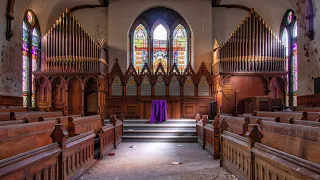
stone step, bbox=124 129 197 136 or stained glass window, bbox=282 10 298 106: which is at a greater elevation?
stained glass window, bbox=282 10 298 106

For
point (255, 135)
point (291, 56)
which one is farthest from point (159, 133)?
point (291, 56)

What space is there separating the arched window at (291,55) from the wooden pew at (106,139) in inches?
314

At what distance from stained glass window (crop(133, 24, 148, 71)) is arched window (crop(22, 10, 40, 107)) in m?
4.29

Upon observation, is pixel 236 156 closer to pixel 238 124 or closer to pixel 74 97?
pixel 238 124

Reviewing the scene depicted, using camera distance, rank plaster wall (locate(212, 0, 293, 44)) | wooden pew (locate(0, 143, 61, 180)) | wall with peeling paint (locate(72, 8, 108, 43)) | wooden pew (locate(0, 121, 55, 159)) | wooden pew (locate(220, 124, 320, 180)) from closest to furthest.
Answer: wooden pew (locate(220, 124, 320, 180))
wooden pew (locate(0, 143, 61, 180))
wooden pew (locate(0, 121, 55, 159))
plaster wall (locate(212, 0, 293, 44))
wall with peeling paint (locate(72, 8, 108, 43))

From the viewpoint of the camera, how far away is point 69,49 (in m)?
11.5

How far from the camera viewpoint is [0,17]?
8.41 meters

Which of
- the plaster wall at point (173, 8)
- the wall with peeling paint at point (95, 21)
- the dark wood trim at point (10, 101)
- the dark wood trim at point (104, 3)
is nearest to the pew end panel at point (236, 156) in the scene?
the dark wood trim at point (10, 101)

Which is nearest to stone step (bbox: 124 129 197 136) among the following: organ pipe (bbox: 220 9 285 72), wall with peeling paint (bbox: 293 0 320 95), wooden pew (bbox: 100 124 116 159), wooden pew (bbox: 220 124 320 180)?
wooden pew (bbox: 100 124 116 159)

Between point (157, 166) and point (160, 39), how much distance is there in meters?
9.18

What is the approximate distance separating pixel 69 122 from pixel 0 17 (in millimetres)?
5687

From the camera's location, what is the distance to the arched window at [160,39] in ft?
42.8

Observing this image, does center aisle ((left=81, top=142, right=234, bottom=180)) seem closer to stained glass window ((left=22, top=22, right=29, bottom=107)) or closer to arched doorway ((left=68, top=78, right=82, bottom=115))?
arched doorway ((left=68, top=78, right=82, bottom=115))

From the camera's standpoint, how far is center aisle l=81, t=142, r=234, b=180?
13.6 ft
